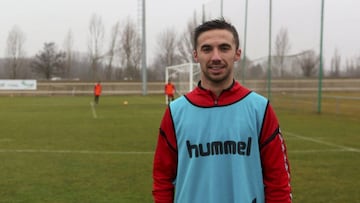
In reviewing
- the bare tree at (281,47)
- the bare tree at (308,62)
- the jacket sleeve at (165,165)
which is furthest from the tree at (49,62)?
the jacket sleeve at (165,165)

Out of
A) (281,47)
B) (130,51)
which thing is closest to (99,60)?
(130,51)

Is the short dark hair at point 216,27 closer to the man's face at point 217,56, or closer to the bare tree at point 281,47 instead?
the man's face at point 217,56

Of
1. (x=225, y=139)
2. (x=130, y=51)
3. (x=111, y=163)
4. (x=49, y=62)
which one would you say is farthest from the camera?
(x=49, y=62)

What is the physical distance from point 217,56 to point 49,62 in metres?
85.6

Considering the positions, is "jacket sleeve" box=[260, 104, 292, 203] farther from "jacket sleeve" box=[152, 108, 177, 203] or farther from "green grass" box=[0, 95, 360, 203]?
"green grass" box=[0, 95, 360, 203]

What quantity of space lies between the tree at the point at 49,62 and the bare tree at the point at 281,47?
6322 cm

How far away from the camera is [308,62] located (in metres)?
22.3

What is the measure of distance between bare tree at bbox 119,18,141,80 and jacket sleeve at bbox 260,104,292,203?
70333 mm

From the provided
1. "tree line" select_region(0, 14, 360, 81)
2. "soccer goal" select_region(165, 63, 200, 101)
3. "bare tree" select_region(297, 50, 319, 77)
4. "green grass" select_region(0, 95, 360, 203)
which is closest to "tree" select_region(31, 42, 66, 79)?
"tree line" select_region(0, 14, 360, 81)

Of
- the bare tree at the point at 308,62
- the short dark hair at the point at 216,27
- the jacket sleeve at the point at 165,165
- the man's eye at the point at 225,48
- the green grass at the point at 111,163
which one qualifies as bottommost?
the green grass at the point at 111,163

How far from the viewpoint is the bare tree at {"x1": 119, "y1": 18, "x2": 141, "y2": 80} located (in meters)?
73.1

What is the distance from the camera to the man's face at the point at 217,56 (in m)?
2.45

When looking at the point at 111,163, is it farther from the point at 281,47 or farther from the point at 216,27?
the point at 281,47

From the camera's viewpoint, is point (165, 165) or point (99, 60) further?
point (99, 60)
